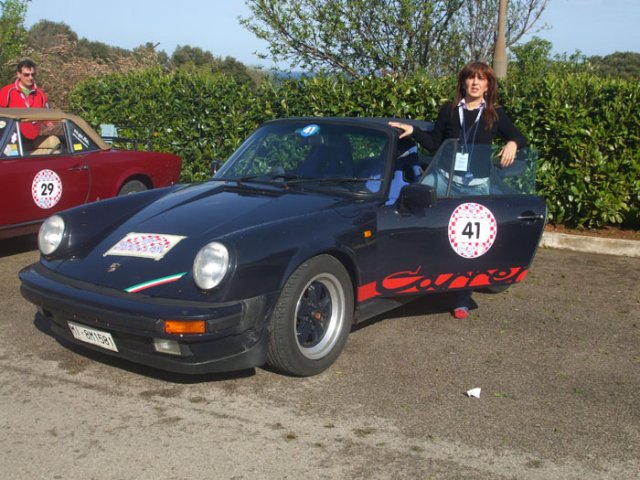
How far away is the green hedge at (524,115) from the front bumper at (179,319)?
18.2 ft

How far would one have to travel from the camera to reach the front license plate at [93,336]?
4145mm

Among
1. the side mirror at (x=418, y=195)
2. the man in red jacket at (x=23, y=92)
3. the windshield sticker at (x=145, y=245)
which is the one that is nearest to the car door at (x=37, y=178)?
the man in red jacket at (x=23, y=92)

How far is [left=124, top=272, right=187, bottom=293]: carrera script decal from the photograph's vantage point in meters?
4.10

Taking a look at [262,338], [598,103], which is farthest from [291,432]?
[598,103]

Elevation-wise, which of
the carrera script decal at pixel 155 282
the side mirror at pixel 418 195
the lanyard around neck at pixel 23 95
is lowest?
the carrera script decal at pixel 155 282

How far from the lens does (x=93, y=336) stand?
4.21 metres

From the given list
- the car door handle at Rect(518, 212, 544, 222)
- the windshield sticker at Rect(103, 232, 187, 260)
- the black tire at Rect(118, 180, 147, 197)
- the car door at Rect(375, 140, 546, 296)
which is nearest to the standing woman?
the car door at Rect(375, 140, 546, 296)

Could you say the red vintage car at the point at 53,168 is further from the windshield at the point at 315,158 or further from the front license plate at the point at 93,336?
the front license plate at the point at 93,336

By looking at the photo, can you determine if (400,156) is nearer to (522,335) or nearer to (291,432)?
(522,335)

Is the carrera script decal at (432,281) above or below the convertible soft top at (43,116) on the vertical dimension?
below

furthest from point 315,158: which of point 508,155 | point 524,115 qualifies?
point 524,115

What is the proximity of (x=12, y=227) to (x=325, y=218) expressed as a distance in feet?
13.4

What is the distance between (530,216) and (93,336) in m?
3.09

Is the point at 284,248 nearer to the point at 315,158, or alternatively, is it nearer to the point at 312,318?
the point at 312,318
